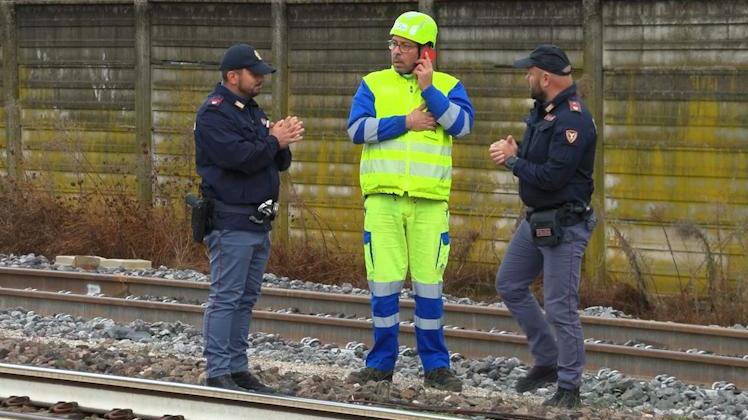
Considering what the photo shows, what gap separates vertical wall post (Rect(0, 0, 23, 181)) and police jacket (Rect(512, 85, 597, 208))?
32.3ft

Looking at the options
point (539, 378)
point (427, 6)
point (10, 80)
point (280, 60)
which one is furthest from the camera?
point (10, 80)

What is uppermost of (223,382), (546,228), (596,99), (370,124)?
(596,99)

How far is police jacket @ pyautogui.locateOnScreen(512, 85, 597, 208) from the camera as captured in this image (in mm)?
9070

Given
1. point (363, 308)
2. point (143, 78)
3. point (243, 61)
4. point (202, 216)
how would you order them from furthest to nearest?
point (143, 78) < point (363, 308) < point (243, 61) < point (202, 216)

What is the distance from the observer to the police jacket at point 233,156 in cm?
905

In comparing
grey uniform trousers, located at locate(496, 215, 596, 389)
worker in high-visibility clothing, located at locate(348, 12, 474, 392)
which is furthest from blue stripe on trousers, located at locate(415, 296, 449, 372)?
grey uniform trousers, located at locate(496, 215, 596, 389)

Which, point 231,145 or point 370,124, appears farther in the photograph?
point 370,124

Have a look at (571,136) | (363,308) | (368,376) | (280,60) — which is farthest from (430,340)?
(280,60)

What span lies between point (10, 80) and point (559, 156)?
34.7 ft

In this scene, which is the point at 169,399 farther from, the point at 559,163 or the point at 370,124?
the point at 559,163

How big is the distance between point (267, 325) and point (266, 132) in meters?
2.98

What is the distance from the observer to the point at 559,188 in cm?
916

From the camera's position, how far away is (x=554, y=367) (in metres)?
9.58

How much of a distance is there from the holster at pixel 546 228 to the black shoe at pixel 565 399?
829 millimetres
